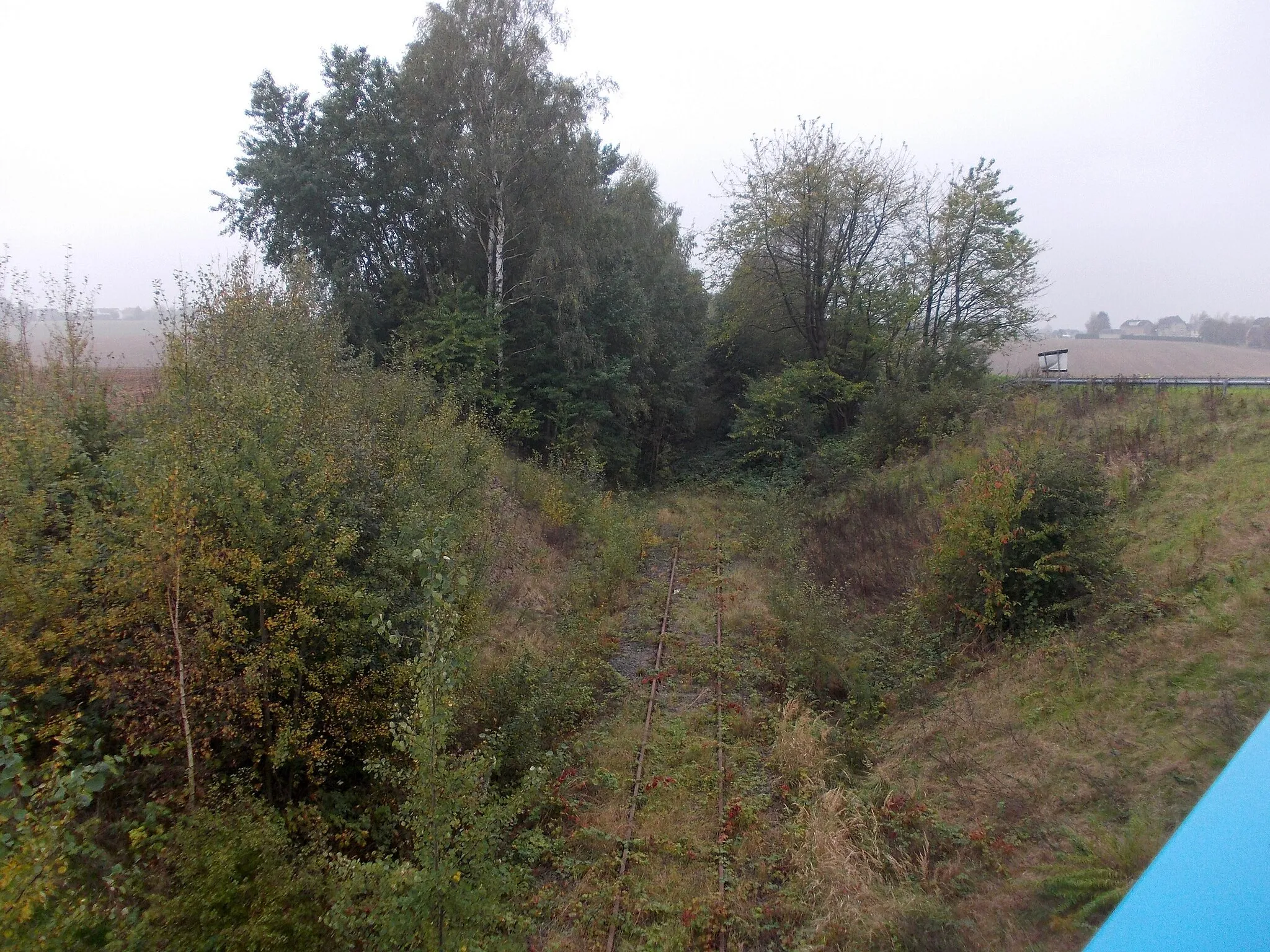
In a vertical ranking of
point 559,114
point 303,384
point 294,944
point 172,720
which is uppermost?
point 559,114

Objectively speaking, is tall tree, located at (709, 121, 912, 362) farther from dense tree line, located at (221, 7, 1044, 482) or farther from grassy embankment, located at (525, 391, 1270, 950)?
grassy embankment, located at (525, 391, 1270, 950)

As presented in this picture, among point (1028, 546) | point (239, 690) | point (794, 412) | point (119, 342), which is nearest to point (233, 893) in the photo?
point (239, 690)

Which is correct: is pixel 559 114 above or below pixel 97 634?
above

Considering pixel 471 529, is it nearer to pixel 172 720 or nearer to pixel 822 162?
pixel 172 720

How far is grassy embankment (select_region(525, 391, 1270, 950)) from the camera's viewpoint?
5.42m

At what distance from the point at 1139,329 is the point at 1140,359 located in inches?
154

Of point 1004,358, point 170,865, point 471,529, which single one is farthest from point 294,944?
point 1004,358

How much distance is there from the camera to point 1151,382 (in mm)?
18984

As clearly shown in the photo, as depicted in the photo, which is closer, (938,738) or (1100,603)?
Result: (938,738)

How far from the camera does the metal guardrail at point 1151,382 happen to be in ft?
54.2

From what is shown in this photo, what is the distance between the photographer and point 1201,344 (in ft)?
65.7

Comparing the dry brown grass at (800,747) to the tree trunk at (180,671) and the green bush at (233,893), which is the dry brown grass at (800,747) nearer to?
the green bush at (233,893)

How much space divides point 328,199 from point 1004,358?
26.6 meters

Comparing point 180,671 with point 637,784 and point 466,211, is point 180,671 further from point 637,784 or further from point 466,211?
point 466,211
